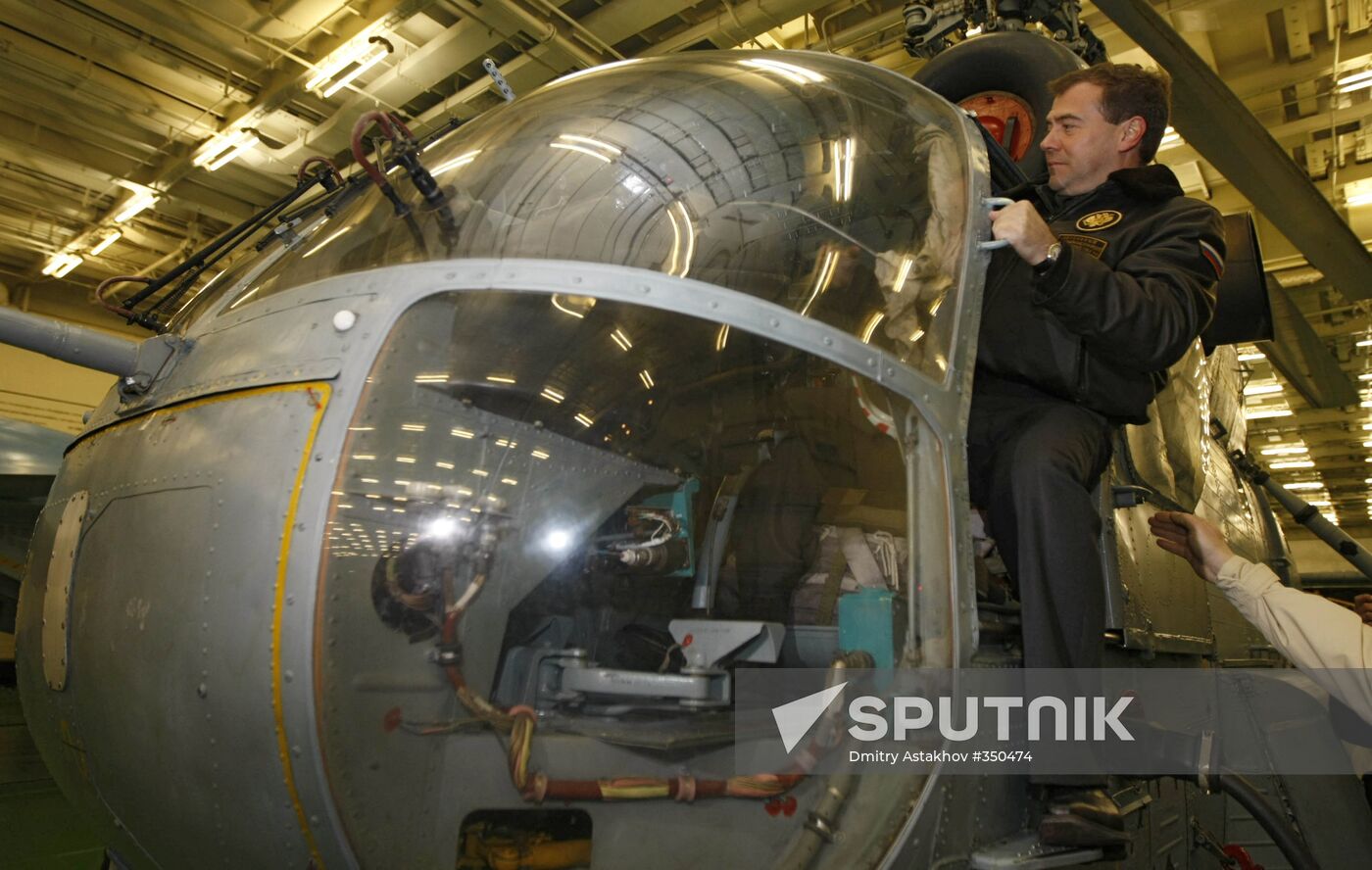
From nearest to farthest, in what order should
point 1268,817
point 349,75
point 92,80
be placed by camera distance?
1. point 1268,817
2. point 349,75
3. point 92,80

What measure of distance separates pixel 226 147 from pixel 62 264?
3781 millimetres

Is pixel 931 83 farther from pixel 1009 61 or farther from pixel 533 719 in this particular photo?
pixel 533 719

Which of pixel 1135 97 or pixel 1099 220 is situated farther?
pixel 1135 97

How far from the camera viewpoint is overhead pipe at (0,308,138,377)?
5.57 feet

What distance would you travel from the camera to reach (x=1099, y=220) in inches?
91.2

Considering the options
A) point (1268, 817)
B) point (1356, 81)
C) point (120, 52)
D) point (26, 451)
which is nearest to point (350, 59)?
point (120, 52)

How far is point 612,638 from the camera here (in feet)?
4.89

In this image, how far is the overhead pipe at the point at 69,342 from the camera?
170 centimetres

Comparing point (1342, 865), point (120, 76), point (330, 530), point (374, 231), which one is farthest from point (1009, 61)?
point (120, 76)

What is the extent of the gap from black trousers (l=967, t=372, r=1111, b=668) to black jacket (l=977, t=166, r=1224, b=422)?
10 centimetres

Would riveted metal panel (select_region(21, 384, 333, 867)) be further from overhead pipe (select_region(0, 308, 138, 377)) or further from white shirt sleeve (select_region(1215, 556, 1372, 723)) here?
white shirt sleeve (select_region(1215, 556, 1372, 723))

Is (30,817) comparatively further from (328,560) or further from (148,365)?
(328,560)

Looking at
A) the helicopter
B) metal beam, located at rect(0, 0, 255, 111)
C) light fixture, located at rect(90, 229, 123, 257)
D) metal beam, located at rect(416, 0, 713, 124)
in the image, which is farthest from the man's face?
light fixture, located at rect(90, 229, 123, 257)

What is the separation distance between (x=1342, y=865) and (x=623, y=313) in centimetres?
262
